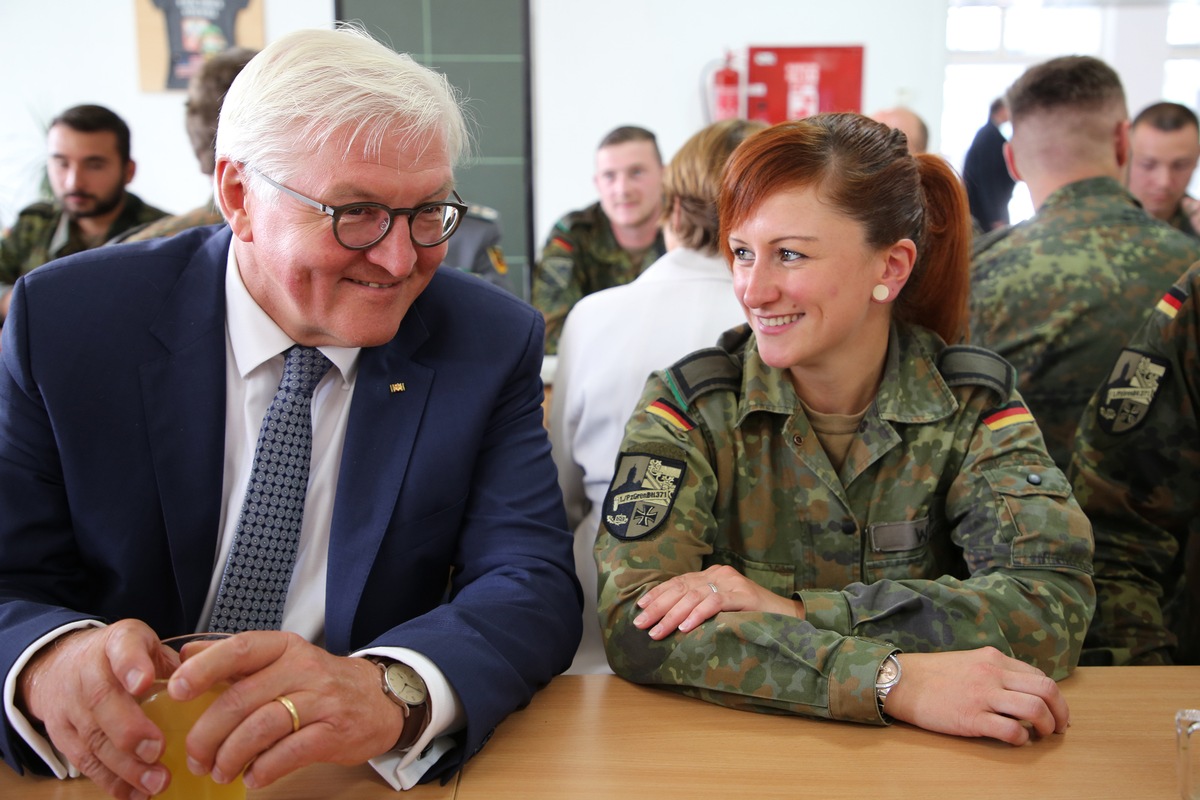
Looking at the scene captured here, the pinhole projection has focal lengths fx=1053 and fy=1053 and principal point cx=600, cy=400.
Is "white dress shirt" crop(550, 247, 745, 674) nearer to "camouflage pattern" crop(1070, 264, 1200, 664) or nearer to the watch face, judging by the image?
"camouflage pattern" crop(1070, 264, 1200, 664)

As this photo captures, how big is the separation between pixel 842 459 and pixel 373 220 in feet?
2.55

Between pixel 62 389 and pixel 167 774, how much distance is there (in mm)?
539

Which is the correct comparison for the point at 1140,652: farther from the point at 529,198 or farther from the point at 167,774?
the point at 529,198

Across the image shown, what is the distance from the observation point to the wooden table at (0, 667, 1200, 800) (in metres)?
1.04

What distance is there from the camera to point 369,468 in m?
1.37

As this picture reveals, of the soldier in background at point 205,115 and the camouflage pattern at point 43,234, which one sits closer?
the soldier in background at point 205,115

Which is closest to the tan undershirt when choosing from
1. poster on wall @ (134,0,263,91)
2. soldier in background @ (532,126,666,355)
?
soldier in background @ (532,126,666,355)

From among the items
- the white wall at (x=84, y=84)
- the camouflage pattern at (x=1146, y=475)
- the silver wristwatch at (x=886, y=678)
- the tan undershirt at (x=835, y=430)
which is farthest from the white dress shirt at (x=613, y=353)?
the white wall at (x=84, y=84)

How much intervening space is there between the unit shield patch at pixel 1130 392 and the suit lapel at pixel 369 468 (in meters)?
1.19

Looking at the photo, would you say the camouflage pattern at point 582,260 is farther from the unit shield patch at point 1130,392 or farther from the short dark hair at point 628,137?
the unit shield patch at point 1130,392

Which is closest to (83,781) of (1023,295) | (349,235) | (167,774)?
(167,774)

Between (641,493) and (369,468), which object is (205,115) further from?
(641,493)

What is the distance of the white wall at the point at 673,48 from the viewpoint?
579 cm

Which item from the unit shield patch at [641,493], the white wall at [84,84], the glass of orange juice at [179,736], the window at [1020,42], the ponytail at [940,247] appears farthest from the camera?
the window at [1020,42]
